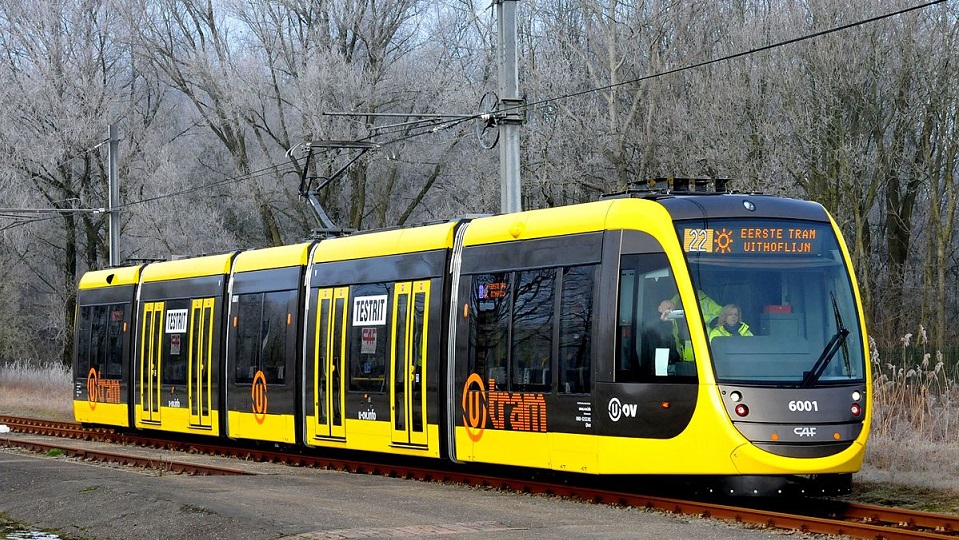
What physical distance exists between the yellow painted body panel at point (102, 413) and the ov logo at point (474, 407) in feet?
35.8

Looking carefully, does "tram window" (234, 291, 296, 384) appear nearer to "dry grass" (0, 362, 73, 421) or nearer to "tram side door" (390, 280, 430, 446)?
"tram side door" (390, 280, 430, 446)

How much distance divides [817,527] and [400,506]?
155 inches

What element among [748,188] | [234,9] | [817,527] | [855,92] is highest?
[234,9]

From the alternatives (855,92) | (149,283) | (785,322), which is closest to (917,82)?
(855,92)

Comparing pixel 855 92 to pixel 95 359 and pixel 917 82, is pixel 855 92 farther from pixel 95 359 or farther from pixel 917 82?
pixel 95 359

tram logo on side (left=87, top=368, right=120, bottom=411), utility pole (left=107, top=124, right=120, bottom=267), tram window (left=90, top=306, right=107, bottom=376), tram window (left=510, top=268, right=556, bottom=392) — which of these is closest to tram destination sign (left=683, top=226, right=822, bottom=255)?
tram window (left=510, top=268, right=556, bottom=392)

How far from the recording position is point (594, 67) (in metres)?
36.4

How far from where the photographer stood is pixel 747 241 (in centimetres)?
1345

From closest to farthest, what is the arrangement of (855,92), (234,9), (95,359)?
(95,359), (855,92), (234,9)

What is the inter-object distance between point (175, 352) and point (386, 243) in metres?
6.68

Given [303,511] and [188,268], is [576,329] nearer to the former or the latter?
[303,511]

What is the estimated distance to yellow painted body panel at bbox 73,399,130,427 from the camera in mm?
25078

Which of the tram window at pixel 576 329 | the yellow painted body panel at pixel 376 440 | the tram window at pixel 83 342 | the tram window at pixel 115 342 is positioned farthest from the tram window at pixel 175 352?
the tram window at pixel 576 329

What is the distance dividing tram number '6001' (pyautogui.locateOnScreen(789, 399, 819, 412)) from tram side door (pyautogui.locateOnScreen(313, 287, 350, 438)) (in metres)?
7.34
